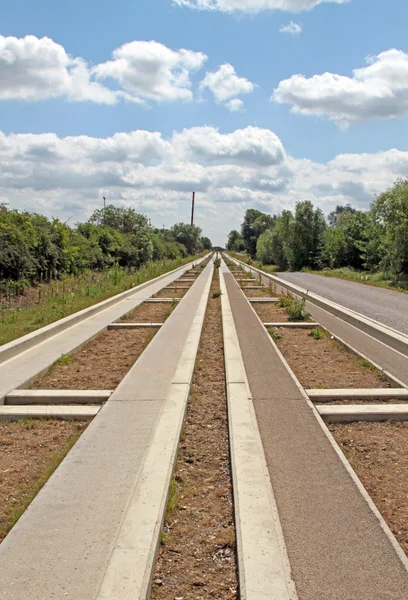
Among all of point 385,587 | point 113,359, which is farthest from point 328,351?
point 385,587

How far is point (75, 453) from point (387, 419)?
10.3ft

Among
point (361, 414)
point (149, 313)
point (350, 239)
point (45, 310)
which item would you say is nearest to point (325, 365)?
point (361, 414)

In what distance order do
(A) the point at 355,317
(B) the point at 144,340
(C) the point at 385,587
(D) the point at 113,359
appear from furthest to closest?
(A) the point at 355,317, (B) the point at 144,340, (D) the point at 113,359, (C) the point at 385,587

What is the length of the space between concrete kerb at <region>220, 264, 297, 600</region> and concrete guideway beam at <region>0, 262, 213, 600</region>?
0.50 metres

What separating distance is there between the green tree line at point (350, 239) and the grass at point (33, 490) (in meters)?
22.3

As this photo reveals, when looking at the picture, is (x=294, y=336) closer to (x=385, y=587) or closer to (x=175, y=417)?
(x=175, y=417)

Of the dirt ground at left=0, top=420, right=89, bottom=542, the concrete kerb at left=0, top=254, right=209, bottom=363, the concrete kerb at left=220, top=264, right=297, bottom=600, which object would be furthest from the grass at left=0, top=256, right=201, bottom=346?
the concrete kerb at left=220, top=264, right=297, bottom=600

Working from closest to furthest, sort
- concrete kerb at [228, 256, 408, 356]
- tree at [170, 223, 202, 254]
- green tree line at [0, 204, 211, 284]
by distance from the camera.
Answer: concrete kerb at [228, 256, 408, 356]
green tree line at [0, 204, 211, 284]
tree at [170, 223, 202, 254]

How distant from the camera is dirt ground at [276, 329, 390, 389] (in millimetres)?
6457

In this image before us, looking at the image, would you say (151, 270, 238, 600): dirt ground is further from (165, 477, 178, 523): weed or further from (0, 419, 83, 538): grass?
(0, 419, 83, 538): grass

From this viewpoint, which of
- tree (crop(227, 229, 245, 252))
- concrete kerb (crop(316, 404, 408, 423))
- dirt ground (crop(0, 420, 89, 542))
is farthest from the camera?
tree (crop(227, 229, 245, 252))

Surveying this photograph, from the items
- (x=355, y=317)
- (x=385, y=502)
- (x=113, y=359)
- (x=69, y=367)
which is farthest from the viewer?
(x=355, y=317)

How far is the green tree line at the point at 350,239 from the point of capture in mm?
24500

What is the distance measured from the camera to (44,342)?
8.81 metres
